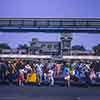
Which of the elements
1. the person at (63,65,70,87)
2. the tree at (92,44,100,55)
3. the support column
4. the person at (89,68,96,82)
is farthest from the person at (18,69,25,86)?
the tree at (92,44,100,55)

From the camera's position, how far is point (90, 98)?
49.0 ft

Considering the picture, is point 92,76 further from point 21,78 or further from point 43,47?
point 43,47

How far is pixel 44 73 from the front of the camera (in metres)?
21.5

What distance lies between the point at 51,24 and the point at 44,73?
5.43 meters

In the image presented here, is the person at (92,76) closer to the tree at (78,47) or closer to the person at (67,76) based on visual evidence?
the person at (67,76)

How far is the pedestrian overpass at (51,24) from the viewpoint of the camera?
988 inches

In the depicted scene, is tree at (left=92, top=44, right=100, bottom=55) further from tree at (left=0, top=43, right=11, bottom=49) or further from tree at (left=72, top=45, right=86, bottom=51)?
tree at (left=0, top=43, right=11, bottom=49)

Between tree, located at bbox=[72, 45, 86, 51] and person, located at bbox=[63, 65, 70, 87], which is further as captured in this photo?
tree, located at bbox=[72, 45, 86, 51]

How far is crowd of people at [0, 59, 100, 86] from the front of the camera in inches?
821

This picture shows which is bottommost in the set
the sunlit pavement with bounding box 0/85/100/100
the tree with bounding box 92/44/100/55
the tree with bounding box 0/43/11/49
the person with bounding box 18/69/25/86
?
the sunlit pavement with bounding box 0/85/100/100

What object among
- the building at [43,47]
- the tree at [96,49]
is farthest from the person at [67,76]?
the tree at [96,49]

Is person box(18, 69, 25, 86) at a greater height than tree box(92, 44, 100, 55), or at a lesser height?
lesser

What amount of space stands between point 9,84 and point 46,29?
19.2 ft

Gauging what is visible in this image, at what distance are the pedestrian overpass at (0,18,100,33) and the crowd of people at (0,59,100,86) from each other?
3.08 m
